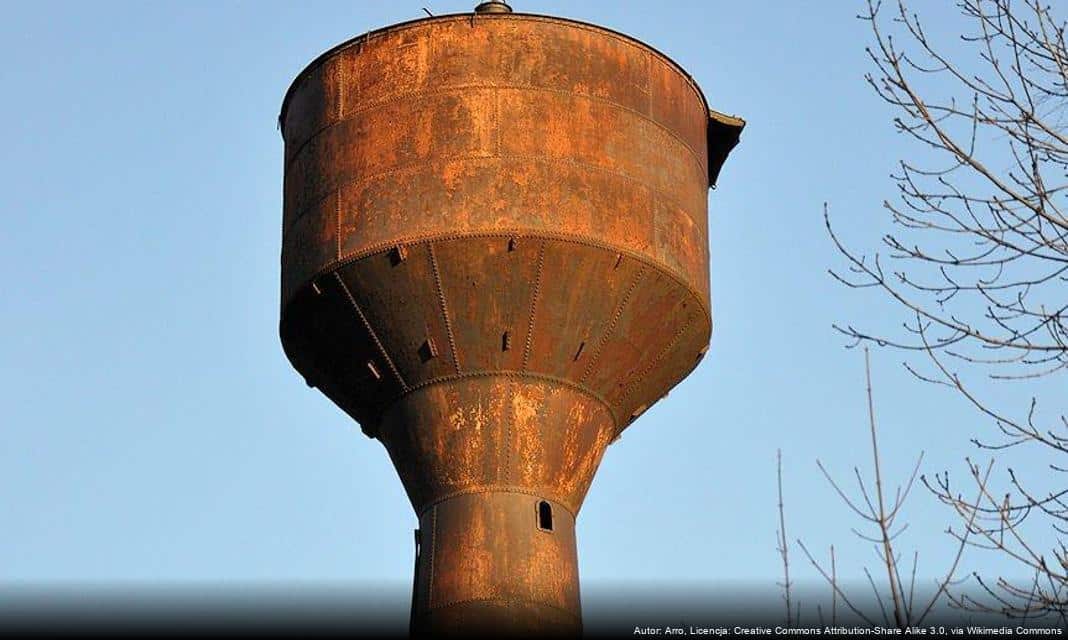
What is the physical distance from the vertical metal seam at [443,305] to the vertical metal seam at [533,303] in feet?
1.59

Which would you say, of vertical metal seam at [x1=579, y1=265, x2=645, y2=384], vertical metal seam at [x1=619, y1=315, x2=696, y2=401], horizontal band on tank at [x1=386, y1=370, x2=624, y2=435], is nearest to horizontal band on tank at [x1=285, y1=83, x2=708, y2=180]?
vertical metal seam at [x1=579, y1=265, x2=645, y2=384]

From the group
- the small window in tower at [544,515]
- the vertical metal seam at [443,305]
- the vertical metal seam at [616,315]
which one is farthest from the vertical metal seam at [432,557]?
the vertical metal seam at [616,315]

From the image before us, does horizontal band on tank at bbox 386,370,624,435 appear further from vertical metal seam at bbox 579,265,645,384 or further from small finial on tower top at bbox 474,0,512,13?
small finial on tower top at bbox 474,0,512,13

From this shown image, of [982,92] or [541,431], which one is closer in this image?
[982,92]

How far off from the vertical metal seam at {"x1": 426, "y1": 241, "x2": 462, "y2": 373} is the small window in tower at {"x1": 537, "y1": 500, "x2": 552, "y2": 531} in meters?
1.14

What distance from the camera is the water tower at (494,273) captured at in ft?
42.1

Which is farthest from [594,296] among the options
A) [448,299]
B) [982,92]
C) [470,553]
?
[982,92]

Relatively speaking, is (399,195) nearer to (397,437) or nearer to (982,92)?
(397,437)

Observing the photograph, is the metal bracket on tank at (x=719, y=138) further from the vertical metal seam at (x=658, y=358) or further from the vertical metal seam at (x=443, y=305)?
the vertical metal seam at (x=443, y=305)

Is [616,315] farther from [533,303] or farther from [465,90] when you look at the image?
[465,90]

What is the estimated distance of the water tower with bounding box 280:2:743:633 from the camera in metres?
12.8

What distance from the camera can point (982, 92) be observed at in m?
7.88

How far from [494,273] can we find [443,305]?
1.41 feet

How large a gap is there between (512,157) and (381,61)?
4.43 ft
